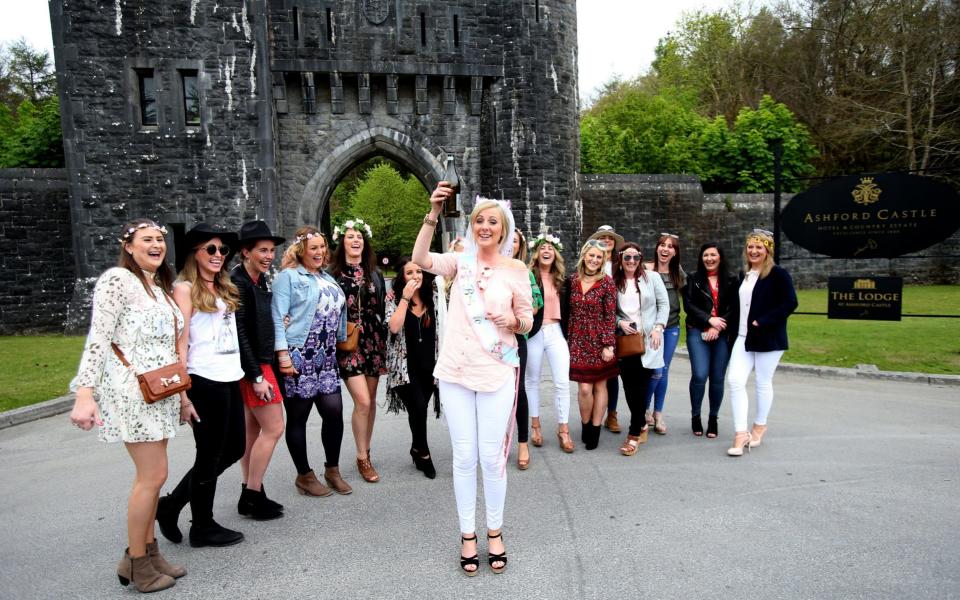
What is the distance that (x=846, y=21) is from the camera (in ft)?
82.3

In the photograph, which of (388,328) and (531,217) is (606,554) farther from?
(531,217)

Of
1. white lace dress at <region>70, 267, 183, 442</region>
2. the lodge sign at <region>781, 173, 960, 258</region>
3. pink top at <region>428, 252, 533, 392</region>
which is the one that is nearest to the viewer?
white lace dress at <region>70, 267, 183, 442</region>

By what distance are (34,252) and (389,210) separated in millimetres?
22533

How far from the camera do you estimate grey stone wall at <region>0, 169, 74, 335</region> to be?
15.6 metres

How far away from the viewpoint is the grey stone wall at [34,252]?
51.1 feet

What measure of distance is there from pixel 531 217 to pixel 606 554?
1286 cm

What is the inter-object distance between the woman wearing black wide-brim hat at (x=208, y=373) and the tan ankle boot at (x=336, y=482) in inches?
32.5

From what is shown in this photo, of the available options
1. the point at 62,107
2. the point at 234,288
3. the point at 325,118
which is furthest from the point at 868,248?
the point at 62,107

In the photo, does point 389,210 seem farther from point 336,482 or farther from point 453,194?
point 453,194

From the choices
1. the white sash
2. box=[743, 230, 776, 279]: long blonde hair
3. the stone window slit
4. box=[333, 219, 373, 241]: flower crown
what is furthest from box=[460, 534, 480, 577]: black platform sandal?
the stone window slit

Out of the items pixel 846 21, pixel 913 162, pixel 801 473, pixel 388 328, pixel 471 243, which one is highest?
pixel 846 21

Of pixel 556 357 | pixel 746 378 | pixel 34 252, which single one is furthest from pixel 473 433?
pixel 34 252

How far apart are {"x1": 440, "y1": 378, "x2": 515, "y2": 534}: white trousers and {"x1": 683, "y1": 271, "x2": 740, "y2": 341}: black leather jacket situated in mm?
2768

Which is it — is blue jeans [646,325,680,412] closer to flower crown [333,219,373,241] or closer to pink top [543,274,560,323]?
pink top [543,274,560,323]
